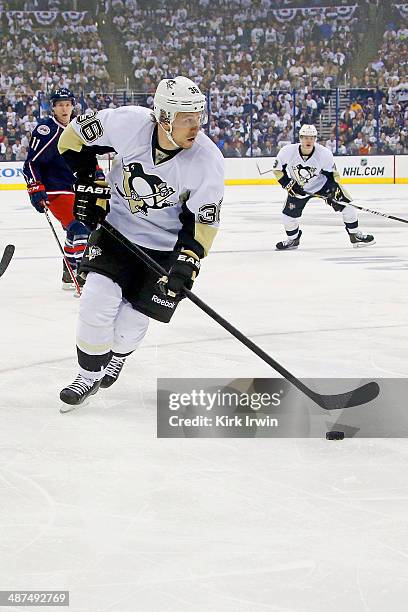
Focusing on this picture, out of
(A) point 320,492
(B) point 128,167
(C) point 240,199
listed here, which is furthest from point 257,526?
(C) point 240,199

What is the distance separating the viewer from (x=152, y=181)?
3393 mm

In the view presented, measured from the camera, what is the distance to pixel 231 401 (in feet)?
11.8

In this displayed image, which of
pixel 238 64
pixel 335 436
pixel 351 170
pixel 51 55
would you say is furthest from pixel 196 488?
pixel 238 64

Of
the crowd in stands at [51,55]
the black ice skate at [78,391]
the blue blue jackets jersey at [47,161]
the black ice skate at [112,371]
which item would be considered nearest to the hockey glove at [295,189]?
the blue blue jackets jersey at [47,161]

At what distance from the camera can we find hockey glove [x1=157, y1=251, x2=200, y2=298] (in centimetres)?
326

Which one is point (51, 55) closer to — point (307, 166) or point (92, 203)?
point (307, 166)

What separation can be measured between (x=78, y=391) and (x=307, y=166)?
5.42 meters

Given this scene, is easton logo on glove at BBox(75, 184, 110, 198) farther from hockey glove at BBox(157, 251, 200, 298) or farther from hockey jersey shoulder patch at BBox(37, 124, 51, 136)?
hockey jersey shoulder patch at BBox(37, 124, 51, 136)

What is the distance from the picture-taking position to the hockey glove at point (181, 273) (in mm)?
3258

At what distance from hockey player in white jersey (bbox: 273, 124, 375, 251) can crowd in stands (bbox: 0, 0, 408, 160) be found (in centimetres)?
780

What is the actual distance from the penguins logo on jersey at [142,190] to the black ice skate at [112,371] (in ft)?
1.96

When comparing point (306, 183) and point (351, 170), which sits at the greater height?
point (306, 183)

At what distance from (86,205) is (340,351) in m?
1.53

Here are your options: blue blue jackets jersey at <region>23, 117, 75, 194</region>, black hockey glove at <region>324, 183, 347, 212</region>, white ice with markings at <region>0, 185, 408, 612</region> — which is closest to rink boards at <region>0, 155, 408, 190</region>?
black hockey glove at <region>324, 183, 347, 212</region>
